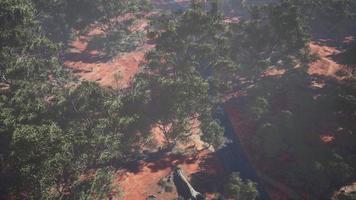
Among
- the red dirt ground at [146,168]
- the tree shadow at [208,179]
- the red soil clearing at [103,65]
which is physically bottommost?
the tree shadow at [208,179]

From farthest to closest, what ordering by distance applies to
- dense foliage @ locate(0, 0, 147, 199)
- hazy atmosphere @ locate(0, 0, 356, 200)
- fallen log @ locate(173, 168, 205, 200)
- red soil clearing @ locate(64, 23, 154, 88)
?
red soil clearing @ locate(64, 23, 154, 88), fallen log @ locate(173, 168, 205, 200), hazy atmosphere @ locate(0, 0, 356, 200), dense foliage @ locate(0, 0, 147, 199)

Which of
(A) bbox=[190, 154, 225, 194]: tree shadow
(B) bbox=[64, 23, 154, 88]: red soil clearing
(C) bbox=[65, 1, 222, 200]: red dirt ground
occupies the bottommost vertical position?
(A) bbox=[190, 154, 225, 194]: tree shadow

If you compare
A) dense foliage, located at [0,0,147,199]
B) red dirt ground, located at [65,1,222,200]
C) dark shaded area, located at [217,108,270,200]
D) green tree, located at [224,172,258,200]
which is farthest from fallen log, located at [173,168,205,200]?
dense foliage, located at [0,0,147,199]

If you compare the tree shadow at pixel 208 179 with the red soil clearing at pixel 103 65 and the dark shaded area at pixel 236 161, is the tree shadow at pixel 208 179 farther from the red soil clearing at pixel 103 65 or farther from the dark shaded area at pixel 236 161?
the red soil clearing at pixel 103 65

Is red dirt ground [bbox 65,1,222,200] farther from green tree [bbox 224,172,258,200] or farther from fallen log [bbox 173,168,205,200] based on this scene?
green tree [bbox 224,172,258,200]

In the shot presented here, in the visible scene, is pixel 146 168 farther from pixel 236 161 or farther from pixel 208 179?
pixel 236 161

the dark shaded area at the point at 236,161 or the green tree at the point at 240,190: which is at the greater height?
the green tree at the point at 240,190

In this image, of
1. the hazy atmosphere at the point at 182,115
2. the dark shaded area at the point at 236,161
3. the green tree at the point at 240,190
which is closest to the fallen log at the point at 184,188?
the hazy atmosphere at the point at 182,115

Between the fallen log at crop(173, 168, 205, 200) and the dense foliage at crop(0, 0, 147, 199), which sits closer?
the dense foliage at crop(0, 0, 147, 199)

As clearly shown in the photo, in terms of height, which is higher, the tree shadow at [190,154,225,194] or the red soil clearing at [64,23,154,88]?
the red soil clearing at [64,23,154,88]

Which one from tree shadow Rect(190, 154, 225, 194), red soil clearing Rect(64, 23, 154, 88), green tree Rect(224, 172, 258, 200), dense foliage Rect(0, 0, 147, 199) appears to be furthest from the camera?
red soil clearing Rect(64, 23, 154, 88)

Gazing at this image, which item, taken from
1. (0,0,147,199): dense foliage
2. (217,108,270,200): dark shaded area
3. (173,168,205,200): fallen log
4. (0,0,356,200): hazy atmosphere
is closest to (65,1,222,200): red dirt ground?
(0,0,356,200): hazy atmosphere
